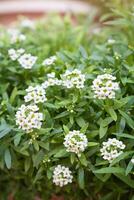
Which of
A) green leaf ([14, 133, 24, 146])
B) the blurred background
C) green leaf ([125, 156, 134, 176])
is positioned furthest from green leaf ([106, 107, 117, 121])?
the blurred background

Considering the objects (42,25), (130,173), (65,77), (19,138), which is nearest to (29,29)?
(42,25)

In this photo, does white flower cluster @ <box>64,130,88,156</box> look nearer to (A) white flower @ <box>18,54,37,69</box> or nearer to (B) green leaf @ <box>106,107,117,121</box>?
(B) green leaf @ <box>106,107,117,121</box>

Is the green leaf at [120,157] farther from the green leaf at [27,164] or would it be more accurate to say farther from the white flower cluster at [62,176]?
the green leaf at [27,164]

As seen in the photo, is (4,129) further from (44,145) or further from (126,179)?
(126,179)

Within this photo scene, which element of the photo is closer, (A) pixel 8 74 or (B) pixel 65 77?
(B) pixel 65 77

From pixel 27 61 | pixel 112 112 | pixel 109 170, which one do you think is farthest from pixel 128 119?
pixel 27 61

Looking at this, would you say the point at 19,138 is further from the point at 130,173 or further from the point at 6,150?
the point at 130,173

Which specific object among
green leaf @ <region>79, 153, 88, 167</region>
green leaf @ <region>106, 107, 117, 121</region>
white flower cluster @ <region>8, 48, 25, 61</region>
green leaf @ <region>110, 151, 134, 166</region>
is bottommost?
green leaf @ <region>79, 153, 88, 167</region>
